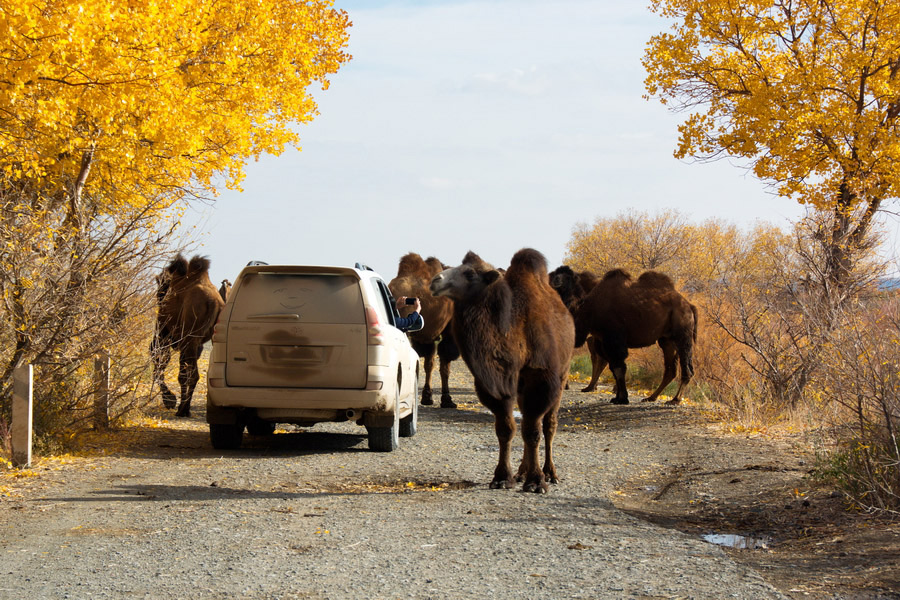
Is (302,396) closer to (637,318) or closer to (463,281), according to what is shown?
(463,281)

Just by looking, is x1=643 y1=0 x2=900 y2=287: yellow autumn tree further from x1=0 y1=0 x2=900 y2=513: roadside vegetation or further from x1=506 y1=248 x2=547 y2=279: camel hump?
x1=506 y1=248 x2=547 y2=279: camel hump

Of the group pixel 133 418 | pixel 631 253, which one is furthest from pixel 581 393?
pixel 631 253

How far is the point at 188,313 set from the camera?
15.0m

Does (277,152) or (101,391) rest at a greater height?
(277,152)

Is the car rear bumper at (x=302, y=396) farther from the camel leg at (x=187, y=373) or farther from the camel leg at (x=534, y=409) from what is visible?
the camel leg at (x=187, y=373)

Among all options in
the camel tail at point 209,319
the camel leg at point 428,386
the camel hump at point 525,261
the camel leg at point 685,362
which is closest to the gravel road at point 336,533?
the camel hump at point 525,261

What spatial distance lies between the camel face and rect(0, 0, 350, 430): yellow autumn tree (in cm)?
413

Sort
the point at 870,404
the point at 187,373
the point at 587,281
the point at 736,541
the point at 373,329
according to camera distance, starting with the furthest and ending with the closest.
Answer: the point at 587,281 → the point at 187,373 → the point at 373,329 → the point at 870,404 → the point at 736,541

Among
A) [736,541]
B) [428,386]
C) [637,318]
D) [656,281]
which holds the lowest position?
[736,541]

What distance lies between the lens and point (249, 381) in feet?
35.8

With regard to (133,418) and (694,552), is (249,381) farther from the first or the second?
(694,552)

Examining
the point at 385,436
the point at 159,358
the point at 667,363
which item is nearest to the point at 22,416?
the point at 159,358

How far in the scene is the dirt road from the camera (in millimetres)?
5816

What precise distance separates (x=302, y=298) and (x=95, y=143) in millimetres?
4180
